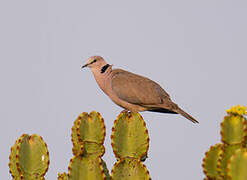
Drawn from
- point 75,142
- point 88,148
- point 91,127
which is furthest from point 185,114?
point 88,148

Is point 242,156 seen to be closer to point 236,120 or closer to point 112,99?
point 236,120

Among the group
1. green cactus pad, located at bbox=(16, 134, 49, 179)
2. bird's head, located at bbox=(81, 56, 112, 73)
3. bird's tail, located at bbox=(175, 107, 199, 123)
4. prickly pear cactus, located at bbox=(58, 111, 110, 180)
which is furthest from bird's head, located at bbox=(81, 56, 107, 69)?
green cactus pad, located at bbox=(16, 134, 49, 179)

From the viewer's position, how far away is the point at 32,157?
25.0ft

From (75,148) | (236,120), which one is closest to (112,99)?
(75,148)

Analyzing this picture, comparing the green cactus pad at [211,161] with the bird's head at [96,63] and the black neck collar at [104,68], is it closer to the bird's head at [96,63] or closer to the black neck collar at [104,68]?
the black neck collar at [104,68]

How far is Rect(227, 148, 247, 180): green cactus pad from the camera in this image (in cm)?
629

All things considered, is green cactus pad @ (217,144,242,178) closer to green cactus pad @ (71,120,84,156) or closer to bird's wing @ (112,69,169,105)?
green cactus pad @ (71,120,84,156)

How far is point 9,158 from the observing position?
7812 millimetres

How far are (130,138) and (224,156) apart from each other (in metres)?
1.33

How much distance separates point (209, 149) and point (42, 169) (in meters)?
2.29

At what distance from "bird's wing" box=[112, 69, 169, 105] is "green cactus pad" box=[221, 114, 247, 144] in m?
3.80

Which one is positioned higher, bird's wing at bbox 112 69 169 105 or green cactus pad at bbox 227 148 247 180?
bird's wing at bbox 112 69 169 105

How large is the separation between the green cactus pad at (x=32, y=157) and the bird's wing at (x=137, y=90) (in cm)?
341

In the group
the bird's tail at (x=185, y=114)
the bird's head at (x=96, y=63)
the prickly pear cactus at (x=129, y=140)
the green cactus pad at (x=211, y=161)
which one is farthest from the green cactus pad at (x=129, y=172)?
the bird's head at (x=96, y=63)
